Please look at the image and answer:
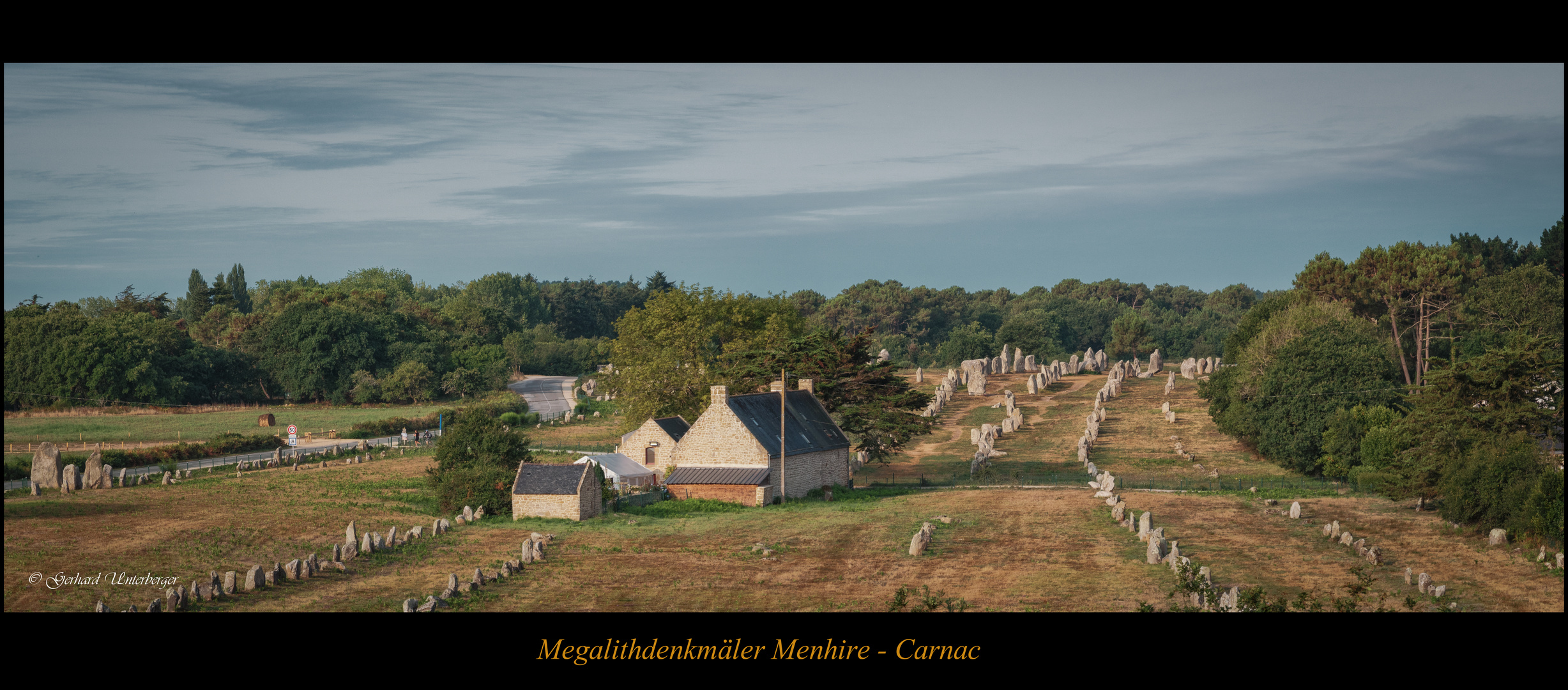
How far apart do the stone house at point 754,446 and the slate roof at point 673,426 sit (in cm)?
338

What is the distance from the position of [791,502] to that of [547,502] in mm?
9481

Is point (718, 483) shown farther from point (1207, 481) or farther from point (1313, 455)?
point (1313, 455)

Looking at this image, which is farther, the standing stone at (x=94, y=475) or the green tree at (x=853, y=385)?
the green tree at (x=853, y=385)

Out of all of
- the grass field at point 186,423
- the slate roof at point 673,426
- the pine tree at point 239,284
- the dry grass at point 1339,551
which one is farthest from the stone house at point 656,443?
the pine tree at point 239,284

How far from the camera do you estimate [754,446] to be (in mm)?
40000

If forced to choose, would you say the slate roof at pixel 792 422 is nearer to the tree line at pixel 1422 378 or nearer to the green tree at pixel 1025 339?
the tree line at pixel 1422 378

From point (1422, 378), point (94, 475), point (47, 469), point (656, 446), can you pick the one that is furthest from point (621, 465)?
point (1422, 378)

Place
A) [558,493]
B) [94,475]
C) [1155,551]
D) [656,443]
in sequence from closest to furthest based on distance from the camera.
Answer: [1155,551]
[558,493]
[94,475]
[656,443]

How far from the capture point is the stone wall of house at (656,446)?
44188 millimetres

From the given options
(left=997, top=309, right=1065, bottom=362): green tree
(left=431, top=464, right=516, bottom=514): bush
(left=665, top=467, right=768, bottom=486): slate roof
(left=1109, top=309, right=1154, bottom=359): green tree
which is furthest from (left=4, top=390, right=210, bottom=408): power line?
(left=1109, top=309, right=1154, bottom=359): green tree

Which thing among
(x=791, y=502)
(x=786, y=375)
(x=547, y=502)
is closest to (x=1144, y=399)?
(x=786, y=375)

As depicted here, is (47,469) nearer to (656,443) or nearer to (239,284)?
(656,443)

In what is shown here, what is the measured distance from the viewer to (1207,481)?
46.0 metres

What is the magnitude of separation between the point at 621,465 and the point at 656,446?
2200 millimetres
